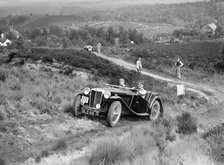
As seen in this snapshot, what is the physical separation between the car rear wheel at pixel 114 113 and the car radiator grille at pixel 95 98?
600 mm

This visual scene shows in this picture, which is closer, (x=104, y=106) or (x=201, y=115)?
(x=104, y=106)

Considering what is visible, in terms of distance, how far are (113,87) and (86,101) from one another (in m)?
1.48

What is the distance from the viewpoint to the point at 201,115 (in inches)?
667

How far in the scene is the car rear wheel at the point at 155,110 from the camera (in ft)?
45.7

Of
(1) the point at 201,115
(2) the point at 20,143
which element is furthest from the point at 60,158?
(1) the point at 201,115

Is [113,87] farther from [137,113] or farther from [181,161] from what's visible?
[181,161]

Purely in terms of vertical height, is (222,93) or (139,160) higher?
(139,160)

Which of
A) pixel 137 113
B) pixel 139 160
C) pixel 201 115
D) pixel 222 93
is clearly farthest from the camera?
pixel 222 93

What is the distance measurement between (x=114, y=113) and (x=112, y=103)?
446 millimetres

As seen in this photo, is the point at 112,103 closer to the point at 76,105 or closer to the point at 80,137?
the point at 76,105

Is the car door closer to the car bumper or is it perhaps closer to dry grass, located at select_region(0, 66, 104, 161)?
the car bumper

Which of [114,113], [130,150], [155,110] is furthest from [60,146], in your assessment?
[155,110]

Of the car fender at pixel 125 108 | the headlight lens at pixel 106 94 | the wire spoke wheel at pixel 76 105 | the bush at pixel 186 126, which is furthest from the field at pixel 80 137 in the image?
the headlight lens at pixel 106 94

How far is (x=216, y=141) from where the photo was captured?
1029 cm
